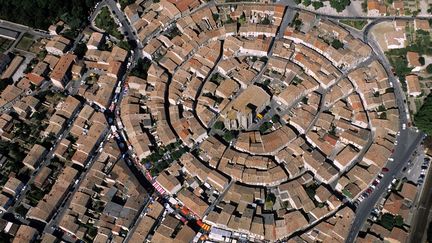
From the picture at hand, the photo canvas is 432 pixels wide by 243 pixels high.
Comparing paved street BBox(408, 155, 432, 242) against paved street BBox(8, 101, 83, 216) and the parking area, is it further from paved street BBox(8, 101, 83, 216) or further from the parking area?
paved street BBox(8, 101, 83, 216)

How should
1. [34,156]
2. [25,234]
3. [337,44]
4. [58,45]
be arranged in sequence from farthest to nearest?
1. [58,45]
2. [337,44]
3. [34,156]
4. [25,234]

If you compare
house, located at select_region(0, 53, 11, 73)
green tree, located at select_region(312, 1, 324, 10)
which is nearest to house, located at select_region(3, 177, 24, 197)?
house, located at select_region(0, 53, 11, 73)

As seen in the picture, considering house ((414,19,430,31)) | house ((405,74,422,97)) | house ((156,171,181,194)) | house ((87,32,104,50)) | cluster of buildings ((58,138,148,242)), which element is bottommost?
cluster of buildings ((58,138,148,242))

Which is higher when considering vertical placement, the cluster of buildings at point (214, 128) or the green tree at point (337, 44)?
the green tree at point (337, 44)

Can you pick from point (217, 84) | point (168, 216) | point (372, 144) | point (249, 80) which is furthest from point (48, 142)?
point (372, 144)

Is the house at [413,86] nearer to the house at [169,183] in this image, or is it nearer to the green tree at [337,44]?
the green tree at [337,44]

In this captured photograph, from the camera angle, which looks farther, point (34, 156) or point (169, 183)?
point (34, 156)

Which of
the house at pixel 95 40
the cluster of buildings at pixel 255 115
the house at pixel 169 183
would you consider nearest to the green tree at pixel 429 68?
the cluster of buildings at pixel 255 115

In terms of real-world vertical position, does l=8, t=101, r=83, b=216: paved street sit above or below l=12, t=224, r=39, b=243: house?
above

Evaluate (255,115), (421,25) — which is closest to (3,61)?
(255,115)

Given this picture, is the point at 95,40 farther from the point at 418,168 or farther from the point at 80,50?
the point at 418,168

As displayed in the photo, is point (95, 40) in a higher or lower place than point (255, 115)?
higher
